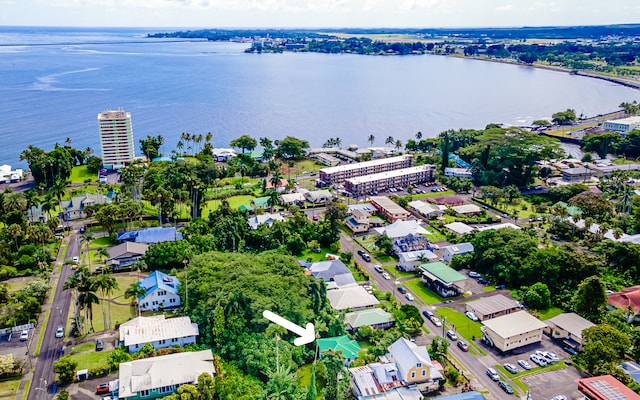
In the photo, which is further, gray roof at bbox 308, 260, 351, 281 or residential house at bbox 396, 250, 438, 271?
residential house at bbox 396, 250, 438, 271

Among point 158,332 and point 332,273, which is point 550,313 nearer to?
point 332,273

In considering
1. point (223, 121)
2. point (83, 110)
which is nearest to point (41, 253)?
point (223, 121)

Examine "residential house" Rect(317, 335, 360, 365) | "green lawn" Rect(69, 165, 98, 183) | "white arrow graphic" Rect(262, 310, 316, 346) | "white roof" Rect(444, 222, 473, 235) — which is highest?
"white arrow graphic" Rect(262, 310, 316, 346)

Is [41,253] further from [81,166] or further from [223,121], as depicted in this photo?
[223,121]

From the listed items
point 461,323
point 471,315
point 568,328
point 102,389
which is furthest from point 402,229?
point 102,389

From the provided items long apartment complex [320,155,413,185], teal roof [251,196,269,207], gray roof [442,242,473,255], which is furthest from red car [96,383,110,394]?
long apartment complex [320,155,413,185]

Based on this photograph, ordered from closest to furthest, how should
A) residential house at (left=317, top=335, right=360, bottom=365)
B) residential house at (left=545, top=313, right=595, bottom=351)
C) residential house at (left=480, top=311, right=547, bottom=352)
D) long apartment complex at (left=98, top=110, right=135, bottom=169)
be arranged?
residential house at (left=317, top=335, right=360, bottom=365)
residential house at (left=480, top=311, right=547, bottom=352)
residential house at (left=545, top=313, right=595, bottom=351)
long apartment complex at (left=98, top=110, right=135, bottom=169)

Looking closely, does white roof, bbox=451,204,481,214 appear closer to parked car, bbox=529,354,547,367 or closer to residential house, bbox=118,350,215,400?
parked car, bbox=529,354,547,367

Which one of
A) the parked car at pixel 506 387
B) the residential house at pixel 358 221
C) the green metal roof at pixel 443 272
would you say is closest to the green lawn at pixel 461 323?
the green metal roof at pixel 443 272
